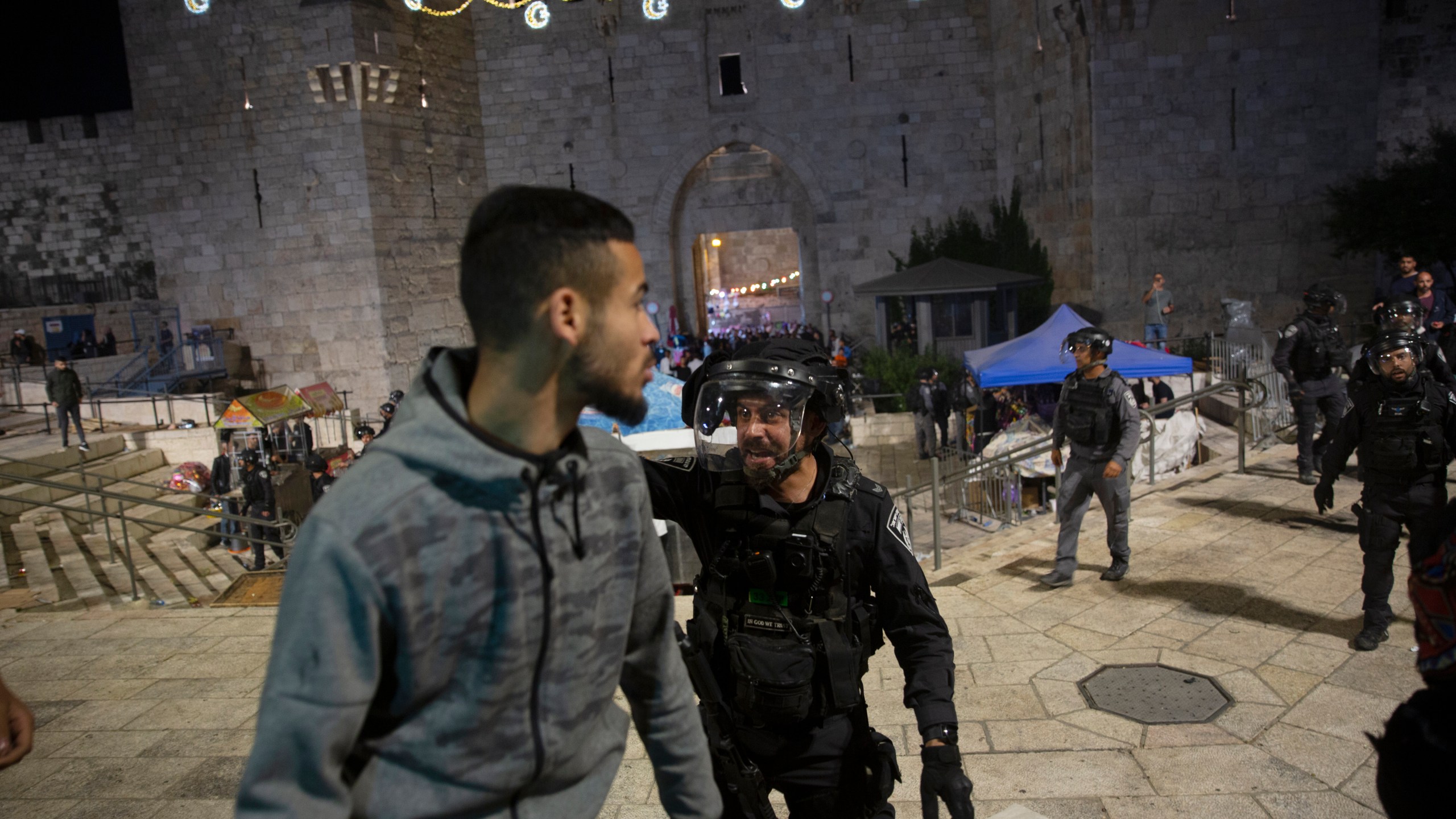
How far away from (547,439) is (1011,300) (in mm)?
15490

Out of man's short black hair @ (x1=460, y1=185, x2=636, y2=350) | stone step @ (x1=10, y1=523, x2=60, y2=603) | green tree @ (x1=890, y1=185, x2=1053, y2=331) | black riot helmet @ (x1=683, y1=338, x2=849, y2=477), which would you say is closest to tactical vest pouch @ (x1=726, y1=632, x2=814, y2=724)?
black riot helmet @ (x1=683, y1=338, x2=849, y2=477)

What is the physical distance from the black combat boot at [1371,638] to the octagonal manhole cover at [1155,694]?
0.86 metres

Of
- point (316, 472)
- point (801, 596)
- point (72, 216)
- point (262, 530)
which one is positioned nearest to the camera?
point (801, 596)

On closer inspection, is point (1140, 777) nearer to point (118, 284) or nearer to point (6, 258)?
point (118, 284)

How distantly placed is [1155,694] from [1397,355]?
2.00 meters

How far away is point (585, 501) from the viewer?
53.6 inches

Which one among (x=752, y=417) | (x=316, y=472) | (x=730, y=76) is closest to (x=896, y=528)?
(x=752, y=417)

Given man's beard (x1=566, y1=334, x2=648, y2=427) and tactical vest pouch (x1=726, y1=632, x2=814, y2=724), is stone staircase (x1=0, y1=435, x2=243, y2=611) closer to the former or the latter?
tactical vest pouch (x1=726, y1=632, x2=814, y2=724)

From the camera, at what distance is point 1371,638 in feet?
15.2

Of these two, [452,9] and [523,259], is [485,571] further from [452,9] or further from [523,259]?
[452,9]

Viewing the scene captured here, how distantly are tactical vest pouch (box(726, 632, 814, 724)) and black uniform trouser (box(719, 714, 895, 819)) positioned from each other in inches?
2.2

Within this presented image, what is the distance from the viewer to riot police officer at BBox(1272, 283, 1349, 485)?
7.17 meters

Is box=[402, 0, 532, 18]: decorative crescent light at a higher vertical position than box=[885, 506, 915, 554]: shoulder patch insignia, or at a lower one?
higher

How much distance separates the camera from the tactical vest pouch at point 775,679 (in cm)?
241
